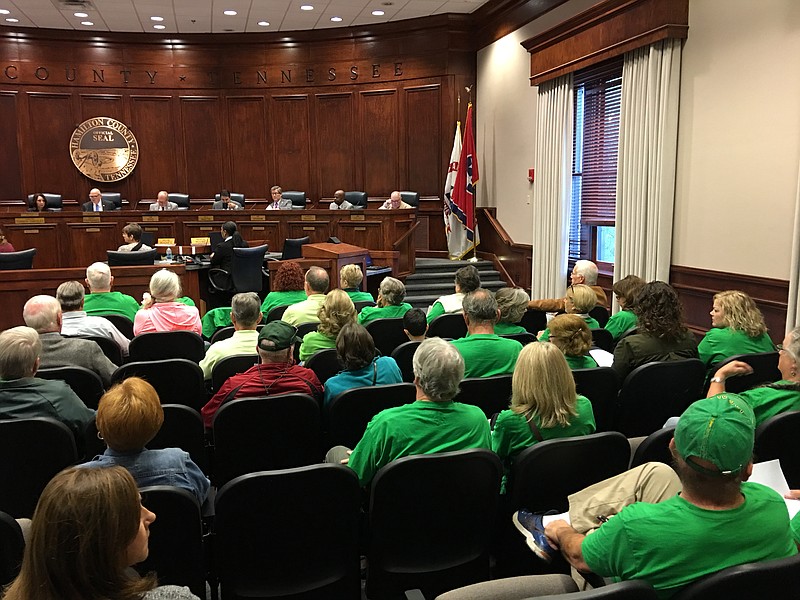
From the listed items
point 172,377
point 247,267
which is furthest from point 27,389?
point 247,267

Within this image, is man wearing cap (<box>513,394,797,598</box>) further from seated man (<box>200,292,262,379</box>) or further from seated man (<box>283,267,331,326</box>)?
seated man (<box>283,267,331,326</box>)

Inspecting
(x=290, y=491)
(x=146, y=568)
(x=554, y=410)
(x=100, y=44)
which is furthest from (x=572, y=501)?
(x=100, y=44)

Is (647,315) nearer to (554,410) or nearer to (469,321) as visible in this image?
(469,321)

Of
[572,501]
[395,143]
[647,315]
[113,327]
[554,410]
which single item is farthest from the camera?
[395,143]

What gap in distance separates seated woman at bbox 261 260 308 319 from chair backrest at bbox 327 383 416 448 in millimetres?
2675

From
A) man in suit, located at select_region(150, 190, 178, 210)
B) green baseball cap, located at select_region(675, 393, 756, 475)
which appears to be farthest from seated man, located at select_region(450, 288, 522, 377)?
man in suit, located at select_region(150, 190, 178, 210)

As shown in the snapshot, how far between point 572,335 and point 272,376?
1410 millimetres

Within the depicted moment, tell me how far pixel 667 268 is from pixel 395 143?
6.49 meters

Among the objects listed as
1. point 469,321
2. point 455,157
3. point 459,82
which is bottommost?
point 469,321

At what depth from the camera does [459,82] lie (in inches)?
437

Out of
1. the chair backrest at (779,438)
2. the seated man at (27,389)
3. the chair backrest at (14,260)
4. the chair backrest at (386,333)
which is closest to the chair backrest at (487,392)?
the chair backrest at (779,438)

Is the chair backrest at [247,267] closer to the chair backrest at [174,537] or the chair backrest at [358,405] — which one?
the chair backrest at [358,405]

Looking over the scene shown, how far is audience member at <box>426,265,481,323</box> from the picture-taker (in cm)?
504

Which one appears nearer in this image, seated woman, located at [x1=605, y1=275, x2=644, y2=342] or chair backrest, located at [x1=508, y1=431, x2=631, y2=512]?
chair backrest, located at [x1=508, y1=431, x2=631, y2=512]
